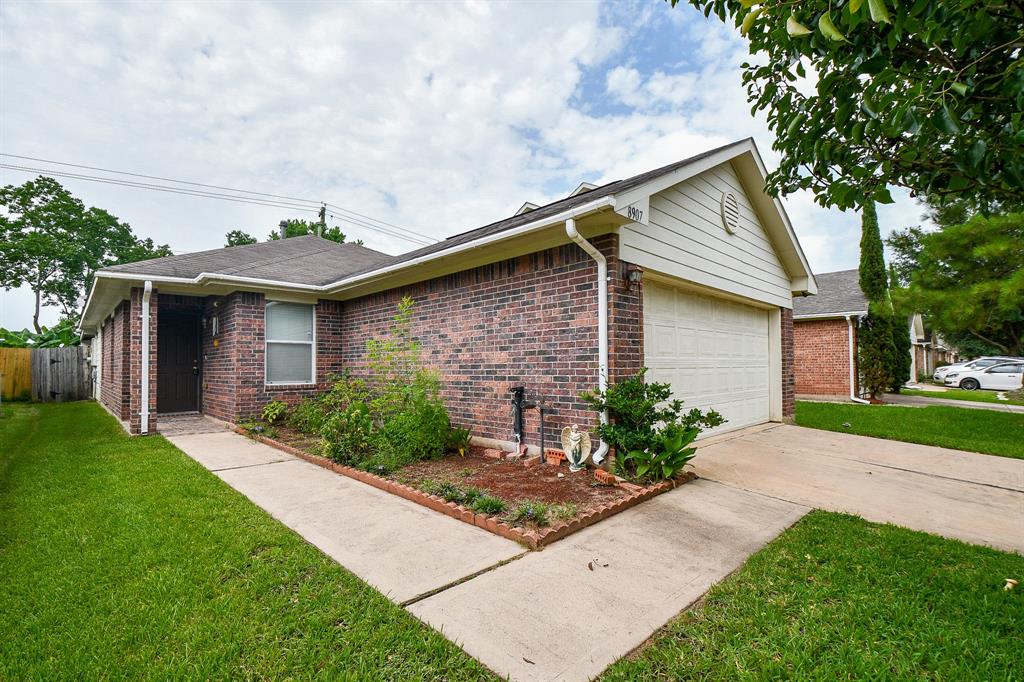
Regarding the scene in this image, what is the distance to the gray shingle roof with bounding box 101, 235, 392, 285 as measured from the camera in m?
8.41

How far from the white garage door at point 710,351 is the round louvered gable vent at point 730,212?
3.75ft

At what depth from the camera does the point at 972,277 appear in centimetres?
853

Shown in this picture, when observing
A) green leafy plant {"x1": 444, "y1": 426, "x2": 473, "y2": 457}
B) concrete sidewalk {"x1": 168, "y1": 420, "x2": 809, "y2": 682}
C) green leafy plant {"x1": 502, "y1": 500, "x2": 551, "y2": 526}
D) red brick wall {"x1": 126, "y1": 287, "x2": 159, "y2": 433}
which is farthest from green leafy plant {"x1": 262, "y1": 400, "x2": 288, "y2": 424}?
green leafy plant {"x1": 502, "y1": 500, "x2": 551, "y2": 526}

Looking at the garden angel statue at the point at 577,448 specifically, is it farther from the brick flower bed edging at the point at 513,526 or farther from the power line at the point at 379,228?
the power line at the point at 379,228

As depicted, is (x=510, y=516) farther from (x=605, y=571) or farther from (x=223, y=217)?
(x=223, y=217)

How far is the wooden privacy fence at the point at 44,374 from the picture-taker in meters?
14.3

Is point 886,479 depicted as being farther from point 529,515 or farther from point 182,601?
point 182,601

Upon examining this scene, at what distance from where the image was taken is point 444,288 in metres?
7.04

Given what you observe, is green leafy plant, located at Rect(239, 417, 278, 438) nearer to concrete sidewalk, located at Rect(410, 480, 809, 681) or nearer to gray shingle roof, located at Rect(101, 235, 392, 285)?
gray shingle roof, located at Rect(101, 235, 392, 285)

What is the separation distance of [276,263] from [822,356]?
1586cm

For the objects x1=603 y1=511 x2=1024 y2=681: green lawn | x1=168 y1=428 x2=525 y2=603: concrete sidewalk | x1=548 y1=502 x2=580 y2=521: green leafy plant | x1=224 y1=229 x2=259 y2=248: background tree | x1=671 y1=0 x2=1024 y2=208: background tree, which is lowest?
x1=168 y1=428 x2=525 y2=603: concrete sidewalk

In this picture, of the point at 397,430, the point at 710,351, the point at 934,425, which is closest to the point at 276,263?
the point at 397,430

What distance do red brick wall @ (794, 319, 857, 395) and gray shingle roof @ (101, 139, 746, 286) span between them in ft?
34.0

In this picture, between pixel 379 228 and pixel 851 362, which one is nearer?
pixel 851 362
